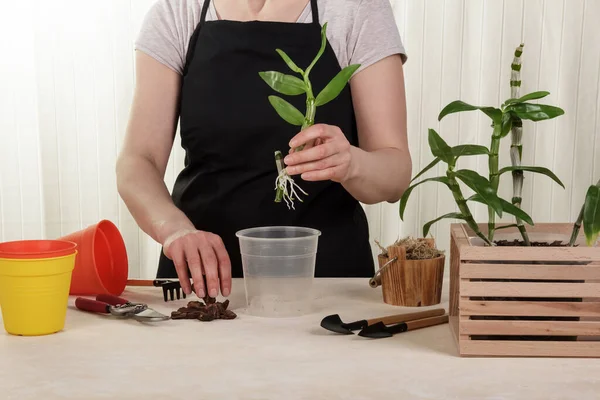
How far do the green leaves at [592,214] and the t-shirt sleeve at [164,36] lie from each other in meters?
1.10

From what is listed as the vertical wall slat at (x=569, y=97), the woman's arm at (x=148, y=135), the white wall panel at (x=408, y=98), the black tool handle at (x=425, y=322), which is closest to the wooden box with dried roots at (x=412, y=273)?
the black tool handle at (x=425, y=322)

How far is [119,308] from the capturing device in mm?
1284

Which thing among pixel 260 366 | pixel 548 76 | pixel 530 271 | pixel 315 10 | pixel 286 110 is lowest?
pixel 260 366

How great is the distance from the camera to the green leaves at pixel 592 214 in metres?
1.11

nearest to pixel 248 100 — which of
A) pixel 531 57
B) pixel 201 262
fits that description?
pixel 201 262

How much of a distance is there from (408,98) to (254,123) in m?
1.10

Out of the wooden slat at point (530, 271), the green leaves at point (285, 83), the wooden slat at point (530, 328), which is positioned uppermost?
the green leaves at point (285, 83)

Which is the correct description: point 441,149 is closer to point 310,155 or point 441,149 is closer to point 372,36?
point 310,155

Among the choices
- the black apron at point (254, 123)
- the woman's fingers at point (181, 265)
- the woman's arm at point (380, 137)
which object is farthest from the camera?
the black apron at point (254, 123)

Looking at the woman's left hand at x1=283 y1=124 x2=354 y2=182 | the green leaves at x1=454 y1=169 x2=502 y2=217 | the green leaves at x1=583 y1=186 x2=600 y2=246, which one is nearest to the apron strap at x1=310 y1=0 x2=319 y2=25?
the woman's left hand at x1=283 y1=124 x2=354 y2=182

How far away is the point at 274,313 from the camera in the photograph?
129 centimetres

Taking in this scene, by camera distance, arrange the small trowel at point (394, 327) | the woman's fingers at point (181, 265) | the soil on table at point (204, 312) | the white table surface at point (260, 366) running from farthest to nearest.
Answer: the woman's fingers at point (181, 265)
the soil on table at point (204, 312)
the small trowel at point (394, 327)
the white table surface at point (260, 366)

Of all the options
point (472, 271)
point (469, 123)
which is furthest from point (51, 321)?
point (469, 123)

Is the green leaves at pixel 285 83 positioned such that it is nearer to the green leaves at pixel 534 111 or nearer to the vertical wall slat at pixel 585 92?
the green leaves at pixel 534 111
